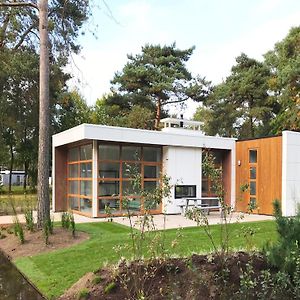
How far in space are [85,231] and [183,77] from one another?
1845 cm

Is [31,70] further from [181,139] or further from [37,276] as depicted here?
[37,276]

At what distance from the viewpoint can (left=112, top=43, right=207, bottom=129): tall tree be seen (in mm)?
25984

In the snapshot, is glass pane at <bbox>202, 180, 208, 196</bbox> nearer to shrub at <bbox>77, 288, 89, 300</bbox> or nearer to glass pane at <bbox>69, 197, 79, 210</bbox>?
Answer: glass pane at <bbox>69, 197, 79, 210</bbox>

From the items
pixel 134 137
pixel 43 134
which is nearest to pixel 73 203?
pixel 134 137

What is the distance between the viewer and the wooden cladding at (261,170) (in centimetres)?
1416

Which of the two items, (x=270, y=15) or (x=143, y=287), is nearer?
(x=143, y=287)

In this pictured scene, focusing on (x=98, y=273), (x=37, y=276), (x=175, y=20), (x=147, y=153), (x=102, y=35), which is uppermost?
(x=175, y=20)

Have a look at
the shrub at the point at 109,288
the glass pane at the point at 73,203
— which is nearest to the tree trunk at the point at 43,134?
the shrub at the point at 109,288

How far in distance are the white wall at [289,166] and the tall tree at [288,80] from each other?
26.4 feet

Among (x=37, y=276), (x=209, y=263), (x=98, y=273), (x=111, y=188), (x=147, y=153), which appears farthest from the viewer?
(x=147, y=153)

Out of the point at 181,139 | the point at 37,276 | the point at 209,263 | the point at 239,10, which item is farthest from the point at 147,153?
the point at 209,263

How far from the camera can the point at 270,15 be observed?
11156 millimetres

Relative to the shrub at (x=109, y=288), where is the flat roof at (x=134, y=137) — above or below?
above

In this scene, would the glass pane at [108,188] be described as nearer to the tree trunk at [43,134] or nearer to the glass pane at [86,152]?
the glass pane at [86,152]
